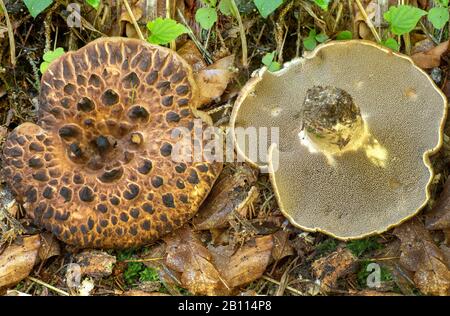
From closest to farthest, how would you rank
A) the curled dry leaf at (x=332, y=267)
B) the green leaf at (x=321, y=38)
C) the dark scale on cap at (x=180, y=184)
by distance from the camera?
the curled dry leaf at (x=332, y=267) < the dark scale on cap at (x=180, y=184) < the green leaf at (x=321, y=38)

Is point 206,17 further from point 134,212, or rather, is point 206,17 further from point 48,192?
point 48,192

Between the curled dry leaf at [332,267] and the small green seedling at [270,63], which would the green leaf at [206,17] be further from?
the curled dry leaf at [332,267]

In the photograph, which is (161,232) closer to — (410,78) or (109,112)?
(109,112)

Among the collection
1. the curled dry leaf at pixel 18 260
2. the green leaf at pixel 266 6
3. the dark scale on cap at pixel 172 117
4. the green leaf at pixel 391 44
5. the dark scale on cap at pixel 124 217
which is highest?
the green leaf at pixel 266 6

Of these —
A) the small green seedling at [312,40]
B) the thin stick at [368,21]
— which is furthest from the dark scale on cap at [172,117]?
the thin stick at [368,21]

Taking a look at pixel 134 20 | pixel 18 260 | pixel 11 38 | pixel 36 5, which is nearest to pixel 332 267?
pixel 18 260

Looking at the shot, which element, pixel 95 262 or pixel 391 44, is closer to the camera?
pixel 95 262

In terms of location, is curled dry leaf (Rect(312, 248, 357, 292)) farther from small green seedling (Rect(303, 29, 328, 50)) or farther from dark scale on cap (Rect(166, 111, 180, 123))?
small green seedling (Rect(303, 29, 328, 50))
